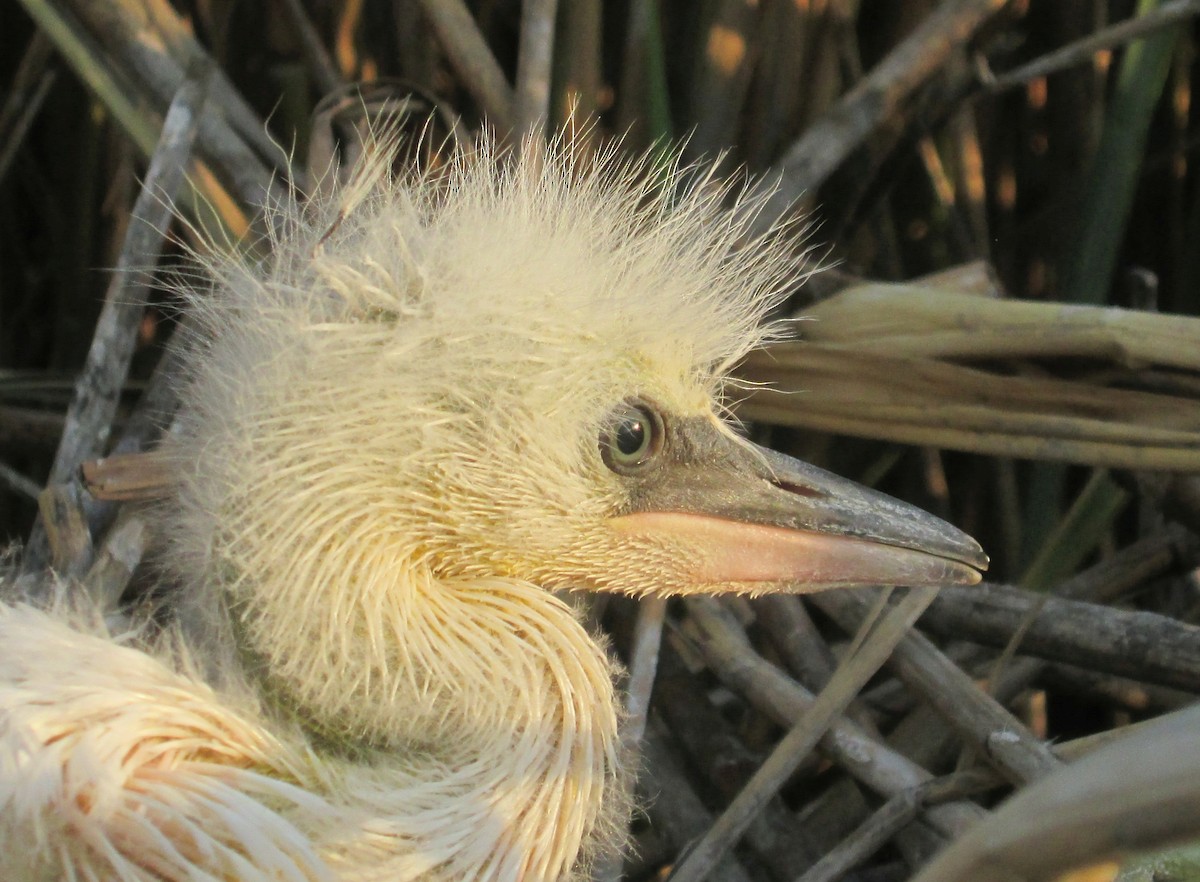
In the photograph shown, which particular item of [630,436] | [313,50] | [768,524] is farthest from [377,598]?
[313,50]

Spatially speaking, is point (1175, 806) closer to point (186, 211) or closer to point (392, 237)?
point (392, 237)

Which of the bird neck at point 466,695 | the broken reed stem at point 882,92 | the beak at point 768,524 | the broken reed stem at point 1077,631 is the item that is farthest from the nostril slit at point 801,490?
the broken reed stem at point 882,92

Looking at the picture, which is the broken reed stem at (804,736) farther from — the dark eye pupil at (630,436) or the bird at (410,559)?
the dark eye pupil at (630,436)

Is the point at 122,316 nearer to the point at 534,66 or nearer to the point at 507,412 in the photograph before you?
the point at 534,66

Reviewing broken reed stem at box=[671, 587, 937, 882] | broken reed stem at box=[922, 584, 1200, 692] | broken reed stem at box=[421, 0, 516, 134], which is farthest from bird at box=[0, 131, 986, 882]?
broken reed stem at box=[421, 0, 516, 134]

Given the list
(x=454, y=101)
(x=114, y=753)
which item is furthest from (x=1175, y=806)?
(x=454, y=101)
